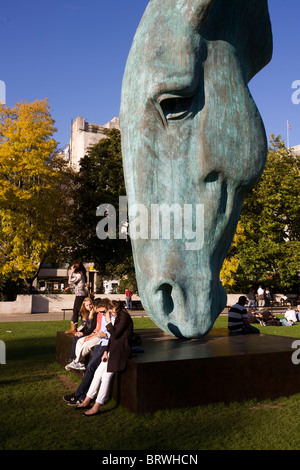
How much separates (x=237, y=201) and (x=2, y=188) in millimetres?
18665

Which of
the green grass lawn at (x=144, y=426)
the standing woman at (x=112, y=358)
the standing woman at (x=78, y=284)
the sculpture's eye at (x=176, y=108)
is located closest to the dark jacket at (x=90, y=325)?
the green grass lawn at (x=144, y=426)

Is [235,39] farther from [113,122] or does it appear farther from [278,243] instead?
[113,122]

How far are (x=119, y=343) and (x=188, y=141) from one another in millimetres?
2478

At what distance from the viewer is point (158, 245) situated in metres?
4.61

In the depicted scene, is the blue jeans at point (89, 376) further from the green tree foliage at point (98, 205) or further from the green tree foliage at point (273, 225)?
the green tree foliage at point (98, 205)

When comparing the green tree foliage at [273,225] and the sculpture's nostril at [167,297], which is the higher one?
the green tree foliage at [273,225]

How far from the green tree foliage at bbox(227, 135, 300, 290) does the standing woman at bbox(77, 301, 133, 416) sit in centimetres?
2113

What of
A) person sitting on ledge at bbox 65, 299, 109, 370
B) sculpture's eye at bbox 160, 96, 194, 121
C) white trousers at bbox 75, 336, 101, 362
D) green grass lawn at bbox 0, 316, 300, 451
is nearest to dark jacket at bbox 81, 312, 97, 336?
person sitting on ledge at bbox 65, 299, 109, 370

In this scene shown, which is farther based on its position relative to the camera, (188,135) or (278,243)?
(278,243)

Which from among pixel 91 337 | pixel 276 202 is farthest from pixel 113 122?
pixel 91 337

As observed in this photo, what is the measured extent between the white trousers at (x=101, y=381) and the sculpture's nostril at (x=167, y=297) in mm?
1190

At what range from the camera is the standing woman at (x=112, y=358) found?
5.01 metres

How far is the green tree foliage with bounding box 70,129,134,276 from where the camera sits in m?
27.4
